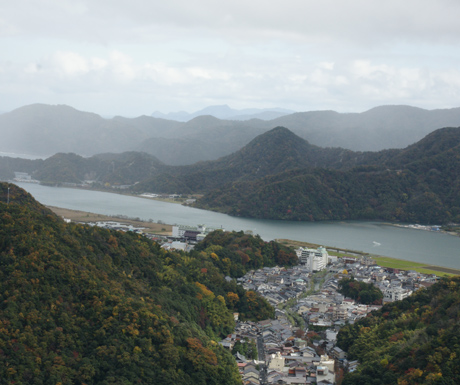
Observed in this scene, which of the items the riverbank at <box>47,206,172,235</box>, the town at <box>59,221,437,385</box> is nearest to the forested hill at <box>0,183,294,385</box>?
the town at <box>59,221,437,385</box>

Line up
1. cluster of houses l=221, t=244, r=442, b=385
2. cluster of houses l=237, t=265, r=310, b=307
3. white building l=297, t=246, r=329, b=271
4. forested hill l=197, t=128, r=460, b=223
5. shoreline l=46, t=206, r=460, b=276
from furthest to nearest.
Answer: forested hill l=197, t=128, r=460, b=223 < shoreline l=46, t=206, r=460, b=276 < white building l=297, t=246, r=329, b=271 < cluster of houses l=237, t=265, r=310, b=307 < cluster of houses l=221, t=244, r=442, b=385

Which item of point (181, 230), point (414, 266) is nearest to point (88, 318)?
point (414, 266)

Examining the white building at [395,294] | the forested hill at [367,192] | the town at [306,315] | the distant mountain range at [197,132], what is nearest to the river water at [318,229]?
the forested hill at [367,192]

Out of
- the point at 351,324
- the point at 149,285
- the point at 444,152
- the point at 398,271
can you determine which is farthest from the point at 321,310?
the point at 444,152

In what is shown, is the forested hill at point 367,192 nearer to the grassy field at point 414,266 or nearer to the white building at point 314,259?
the grassy field at point 414,266

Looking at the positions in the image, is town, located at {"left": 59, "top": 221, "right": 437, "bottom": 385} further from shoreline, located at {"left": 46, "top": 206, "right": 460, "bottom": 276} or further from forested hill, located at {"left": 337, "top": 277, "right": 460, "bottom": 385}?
shoreline, located at {"left": 46, "top": 206, "right": 460, "bottom": 276}

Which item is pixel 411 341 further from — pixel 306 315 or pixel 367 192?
pixel 367 192

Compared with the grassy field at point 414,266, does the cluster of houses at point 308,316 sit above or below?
below
